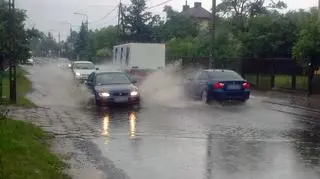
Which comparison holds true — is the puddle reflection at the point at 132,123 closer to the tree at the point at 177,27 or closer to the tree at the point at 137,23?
the tree at the point at 137,23

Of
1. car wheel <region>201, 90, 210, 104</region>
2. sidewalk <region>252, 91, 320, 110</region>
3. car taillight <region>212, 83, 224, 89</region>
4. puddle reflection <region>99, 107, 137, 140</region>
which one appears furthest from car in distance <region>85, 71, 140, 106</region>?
sidewalk <region>252, 91, 320, 110</region>

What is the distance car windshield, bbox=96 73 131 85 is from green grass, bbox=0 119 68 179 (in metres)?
10.1

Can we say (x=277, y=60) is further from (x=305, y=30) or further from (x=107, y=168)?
(x=107, y=168)

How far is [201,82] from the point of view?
79.1 feet

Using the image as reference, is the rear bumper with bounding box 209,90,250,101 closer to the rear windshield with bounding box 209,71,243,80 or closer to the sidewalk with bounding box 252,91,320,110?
the rear windshield with bounding box 209,71,243,80

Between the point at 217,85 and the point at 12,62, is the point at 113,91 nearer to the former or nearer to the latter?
the point at 12,62

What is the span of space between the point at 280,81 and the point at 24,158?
24.9 meters

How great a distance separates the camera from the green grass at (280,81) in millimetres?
29548

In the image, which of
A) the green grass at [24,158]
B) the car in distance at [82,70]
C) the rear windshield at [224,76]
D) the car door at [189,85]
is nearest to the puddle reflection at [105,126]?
the green grass at [24,158]

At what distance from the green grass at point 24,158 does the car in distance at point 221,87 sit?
11.6 meters

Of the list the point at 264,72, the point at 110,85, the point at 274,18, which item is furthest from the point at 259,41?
the point at 110,85

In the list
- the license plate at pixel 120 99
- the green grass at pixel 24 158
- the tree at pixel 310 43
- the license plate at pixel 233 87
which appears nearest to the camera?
the green grass at pixel 24 158

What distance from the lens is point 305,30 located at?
89.5 feet

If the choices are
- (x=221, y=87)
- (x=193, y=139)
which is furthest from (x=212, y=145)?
(x=221, y=87)
